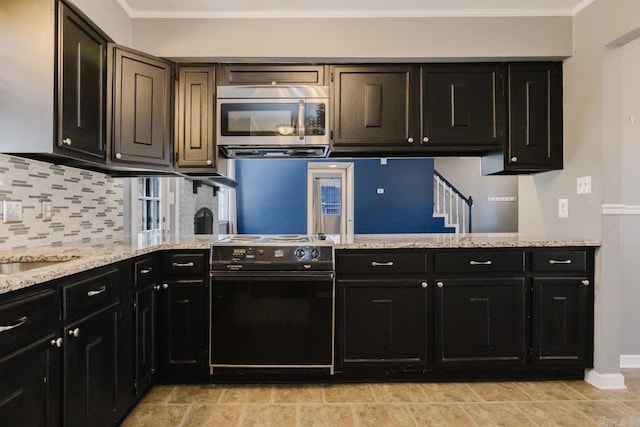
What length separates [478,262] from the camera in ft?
7.63

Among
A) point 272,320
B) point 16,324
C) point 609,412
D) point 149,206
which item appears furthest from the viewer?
point 149,206

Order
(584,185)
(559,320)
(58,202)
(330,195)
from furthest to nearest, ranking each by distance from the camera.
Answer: (330,195), (584,185), (559,320), (58,202)

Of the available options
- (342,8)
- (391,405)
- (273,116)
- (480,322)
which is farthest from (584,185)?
(273,116)

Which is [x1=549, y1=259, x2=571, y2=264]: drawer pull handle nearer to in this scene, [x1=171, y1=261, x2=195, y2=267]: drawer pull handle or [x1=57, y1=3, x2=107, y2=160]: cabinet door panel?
[x1=171, y1=261, x2=195, y2=267]: drawer pull handle

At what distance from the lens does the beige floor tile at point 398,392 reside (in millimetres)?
2158

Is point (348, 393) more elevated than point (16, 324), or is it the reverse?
point (16, 324)

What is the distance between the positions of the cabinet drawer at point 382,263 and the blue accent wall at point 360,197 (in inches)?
174

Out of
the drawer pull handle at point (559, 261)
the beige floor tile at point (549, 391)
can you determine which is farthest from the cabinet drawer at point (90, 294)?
the drawer pull handle at point (559, 261)

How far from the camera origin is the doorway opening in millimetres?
6863

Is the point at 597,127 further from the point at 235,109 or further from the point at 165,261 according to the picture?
the point at 165,261

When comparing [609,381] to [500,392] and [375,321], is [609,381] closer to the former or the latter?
[500,392]

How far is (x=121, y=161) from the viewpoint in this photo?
2250 mm

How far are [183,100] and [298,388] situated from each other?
210cm

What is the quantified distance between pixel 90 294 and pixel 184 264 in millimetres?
753
